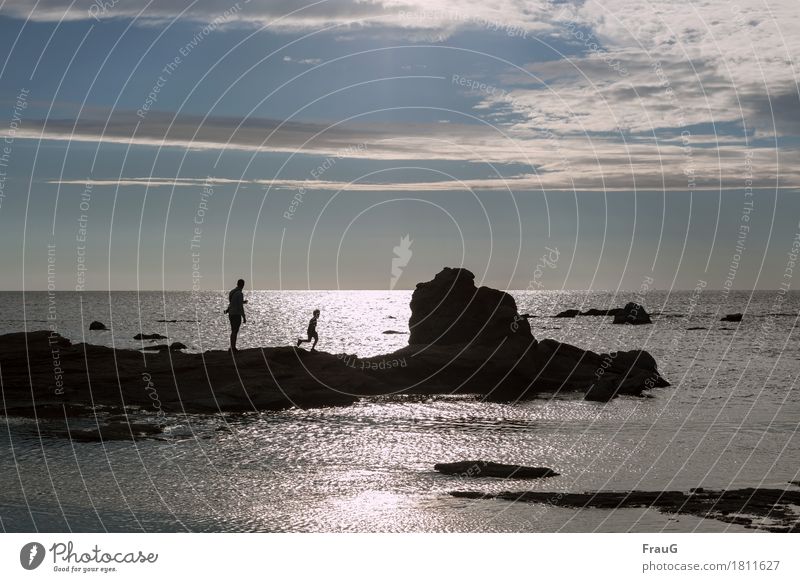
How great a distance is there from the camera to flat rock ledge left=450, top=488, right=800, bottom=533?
76.7 feet

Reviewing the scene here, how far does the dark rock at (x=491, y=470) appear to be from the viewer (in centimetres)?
2821

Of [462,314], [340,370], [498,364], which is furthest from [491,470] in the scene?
[462,314]

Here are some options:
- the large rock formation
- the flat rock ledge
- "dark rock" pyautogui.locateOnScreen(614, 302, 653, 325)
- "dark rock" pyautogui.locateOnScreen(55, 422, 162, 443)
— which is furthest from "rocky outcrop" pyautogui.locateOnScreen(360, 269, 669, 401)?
"dark rock" pyautogui.locateOnScreen(614, 302, 653, 325)

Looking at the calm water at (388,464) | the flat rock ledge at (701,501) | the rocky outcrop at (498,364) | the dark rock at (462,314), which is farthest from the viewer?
the dark rock at (462,314)

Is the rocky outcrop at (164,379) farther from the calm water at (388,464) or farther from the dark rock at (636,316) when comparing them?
the dark rock at (636,316)

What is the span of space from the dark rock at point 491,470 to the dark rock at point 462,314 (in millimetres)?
25546

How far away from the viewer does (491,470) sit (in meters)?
28.8

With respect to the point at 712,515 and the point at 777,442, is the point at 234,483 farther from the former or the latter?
the point at 777,442

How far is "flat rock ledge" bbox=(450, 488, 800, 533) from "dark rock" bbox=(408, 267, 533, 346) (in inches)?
1128

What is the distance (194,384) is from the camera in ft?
130

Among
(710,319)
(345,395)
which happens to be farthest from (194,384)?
(710,319)

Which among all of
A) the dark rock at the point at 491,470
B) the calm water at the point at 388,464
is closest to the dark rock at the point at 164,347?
the calm water at the point at 388,464
